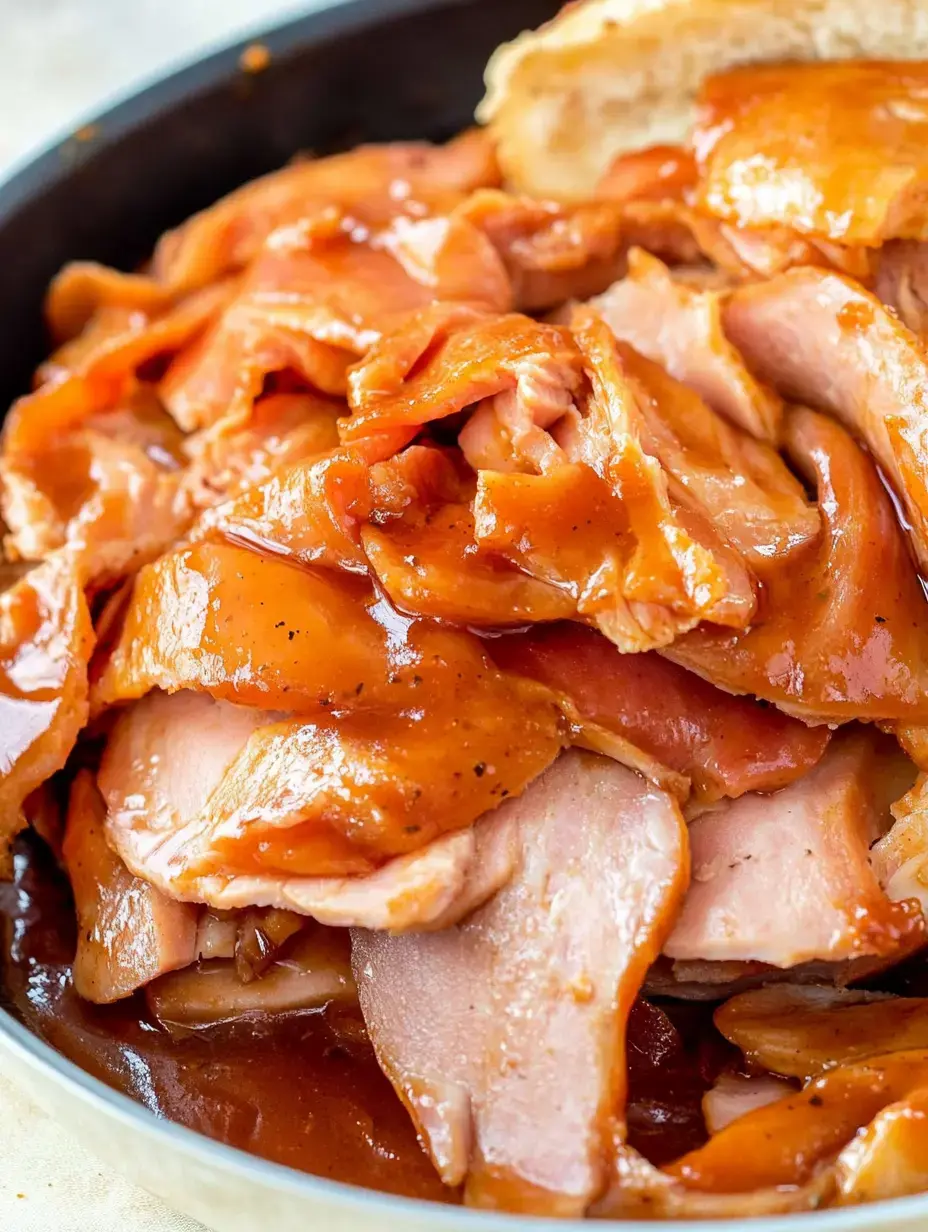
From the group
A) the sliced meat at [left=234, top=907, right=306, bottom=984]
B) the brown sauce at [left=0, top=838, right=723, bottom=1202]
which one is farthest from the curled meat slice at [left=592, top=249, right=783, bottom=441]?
the sliced meat at [left=234, top=907, right=306, bottom=984]

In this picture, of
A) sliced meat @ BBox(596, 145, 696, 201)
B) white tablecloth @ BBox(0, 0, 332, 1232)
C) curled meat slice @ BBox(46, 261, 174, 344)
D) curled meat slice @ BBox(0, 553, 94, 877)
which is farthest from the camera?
white tablecloth @ BBox(0, 0, 332, 1232)

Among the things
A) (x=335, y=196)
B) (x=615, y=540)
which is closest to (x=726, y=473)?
(x=615, y=540)

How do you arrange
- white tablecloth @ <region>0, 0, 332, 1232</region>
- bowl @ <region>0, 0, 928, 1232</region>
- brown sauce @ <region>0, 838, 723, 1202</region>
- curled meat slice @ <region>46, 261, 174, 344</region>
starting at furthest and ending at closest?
white tablecloth @ <region>0, 0, 332, 1232</region> < bowl @ <region>0, 0, 928, 1232</region> < curled meat slice @ <region>46, 261, 174, 344</region> < brown sauce @ <region>0, 838, 723, 1202</region>

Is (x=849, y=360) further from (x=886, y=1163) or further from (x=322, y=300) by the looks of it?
(x=886, y=1163)

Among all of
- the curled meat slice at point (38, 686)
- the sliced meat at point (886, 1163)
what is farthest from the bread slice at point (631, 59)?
the sliced meat at point (886, 1163)

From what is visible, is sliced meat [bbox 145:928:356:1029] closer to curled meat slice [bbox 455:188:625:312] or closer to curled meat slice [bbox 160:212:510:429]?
curled meat slice [bbox 160:212:510:429]

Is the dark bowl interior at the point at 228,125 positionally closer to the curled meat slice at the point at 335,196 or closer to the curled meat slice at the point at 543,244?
the curled meat slice at the point at 335,196
